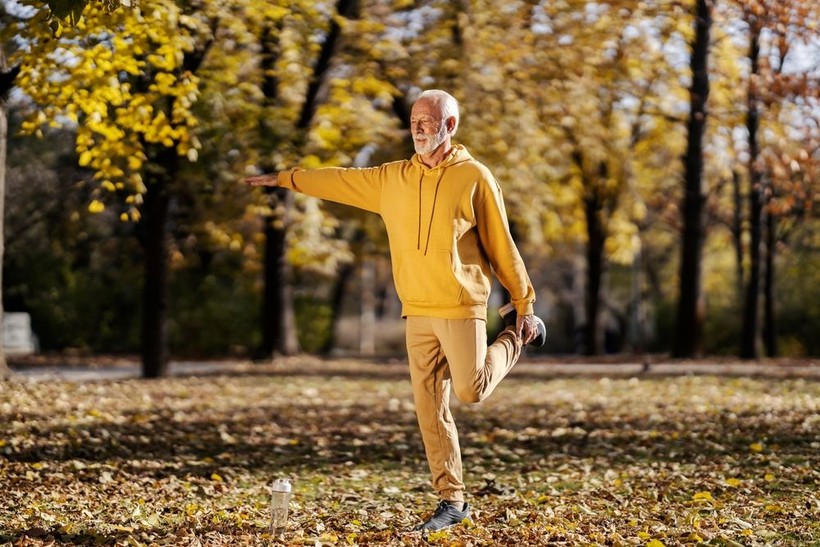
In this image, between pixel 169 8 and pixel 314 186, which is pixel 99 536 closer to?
pixel 314 186

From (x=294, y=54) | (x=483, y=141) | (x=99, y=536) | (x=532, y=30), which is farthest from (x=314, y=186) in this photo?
(x=532, y=30)

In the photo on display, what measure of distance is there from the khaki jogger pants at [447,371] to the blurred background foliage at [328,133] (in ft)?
17.5

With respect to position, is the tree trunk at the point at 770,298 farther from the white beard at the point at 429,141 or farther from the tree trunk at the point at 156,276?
the white beard at the point at 429,141

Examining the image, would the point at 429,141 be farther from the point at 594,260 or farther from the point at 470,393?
the point at 594,260

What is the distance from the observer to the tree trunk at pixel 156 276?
16156 mm

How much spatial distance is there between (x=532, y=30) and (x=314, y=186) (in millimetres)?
17415

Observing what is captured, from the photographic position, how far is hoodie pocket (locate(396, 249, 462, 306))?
5.81 meters

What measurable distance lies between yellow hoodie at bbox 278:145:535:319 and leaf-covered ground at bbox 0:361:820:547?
134 centimetres

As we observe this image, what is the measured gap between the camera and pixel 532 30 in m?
22.8

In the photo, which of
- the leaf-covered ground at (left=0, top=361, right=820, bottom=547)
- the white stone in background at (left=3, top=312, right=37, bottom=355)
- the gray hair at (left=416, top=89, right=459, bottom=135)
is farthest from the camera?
the white stone in background at (left=3, top=312, right=37, bottom=355)

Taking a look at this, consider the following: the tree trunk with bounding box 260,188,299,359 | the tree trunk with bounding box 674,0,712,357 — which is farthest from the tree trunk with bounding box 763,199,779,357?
the tree trunk with bounding box 260,188,299,359

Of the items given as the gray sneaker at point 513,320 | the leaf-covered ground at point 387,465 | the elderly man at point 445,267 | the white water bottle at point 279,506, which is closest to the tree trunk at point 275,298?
the leaf-covered ground at point 387,465

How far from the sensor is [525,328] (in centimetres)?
616

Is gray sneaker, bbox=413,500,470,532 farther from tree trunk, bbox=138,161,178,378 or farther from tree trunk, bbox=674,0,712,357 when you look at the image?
tree trunk, bbox=674,0,712,357
